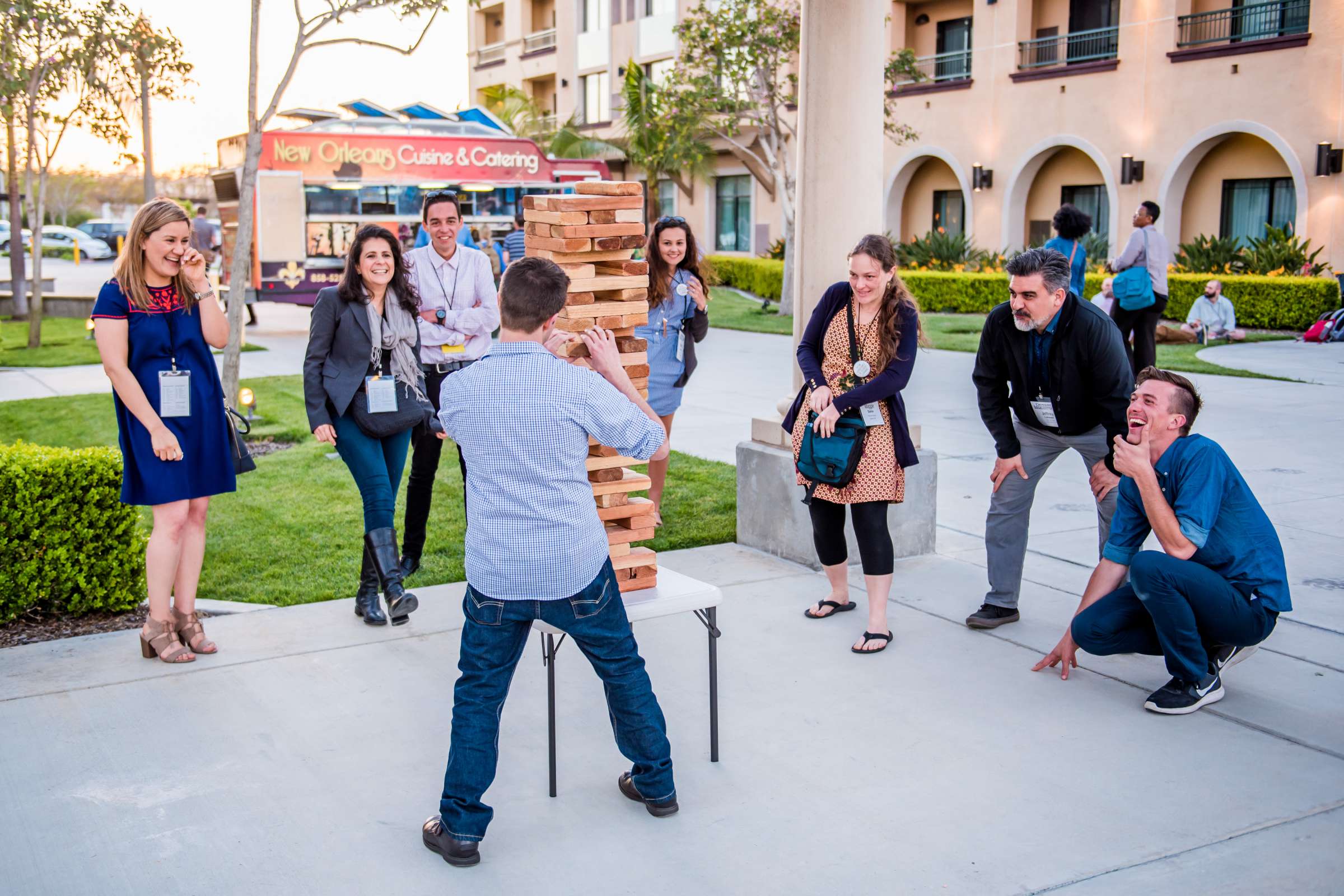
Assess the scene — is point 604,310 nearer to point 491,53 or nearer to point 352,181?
point 352,181

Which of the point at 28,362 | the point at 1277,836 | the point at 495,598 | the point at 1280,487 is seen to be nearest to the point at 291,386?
the point at 28,362

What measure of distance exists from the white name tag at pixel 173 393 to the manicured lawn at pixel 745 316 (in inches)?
532

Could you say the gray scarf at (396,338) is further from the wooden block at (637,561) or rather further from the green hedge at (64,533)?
the wooden block at (637,561)

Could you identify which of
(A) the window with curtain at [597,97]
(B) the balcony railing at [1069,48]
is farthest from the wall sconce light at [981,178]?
(A) the window with curtain at [597,97]

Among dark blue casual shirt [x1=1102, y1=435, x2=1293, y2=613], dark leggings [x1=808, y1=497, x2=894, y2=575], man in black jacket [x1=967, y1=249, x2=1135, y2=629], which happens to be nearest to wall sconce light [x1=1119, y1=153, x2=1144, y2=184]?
man in black jacket [x1=967, y1=249, x2=1135, y2=629]

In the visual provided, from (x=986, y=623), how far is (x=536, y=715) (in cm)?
209

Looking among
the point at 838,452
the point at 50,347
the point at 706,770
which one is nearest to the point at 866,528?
the point at 838,452

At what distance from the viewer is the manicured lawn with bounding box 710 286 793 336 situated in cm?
2114

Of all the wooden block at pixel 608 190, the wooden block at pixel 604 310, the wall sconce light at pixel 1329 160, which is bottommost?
the wooden block at pixel 604 310

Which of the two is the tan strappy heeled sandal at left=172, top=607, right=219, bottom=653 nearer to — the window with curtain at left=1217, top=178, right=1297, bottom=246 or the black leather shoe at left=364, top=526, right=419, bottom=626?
the black leather shoe at left=364, top=526, right=419, bottom=626

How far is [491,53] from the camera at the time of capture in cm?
4706

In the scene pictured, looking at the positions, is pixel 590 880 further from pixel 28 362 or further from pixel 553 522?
pixel 28 362

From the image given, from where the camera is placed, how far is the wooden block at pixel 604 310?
432cm

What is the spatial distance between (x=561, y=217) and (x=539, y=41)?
138 feet
